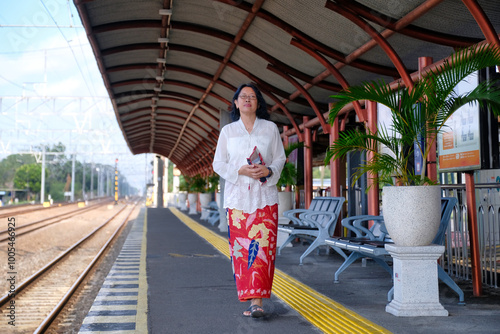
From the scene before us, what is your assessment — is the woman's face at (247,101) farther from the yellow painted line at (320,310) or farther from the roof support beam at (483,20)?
the roof support beam at (483,20)

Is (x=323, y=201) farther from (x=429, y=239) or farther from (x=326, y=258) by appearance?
(x=429, y=239)

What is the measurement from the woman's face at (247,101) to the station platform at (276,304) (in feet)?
5.40

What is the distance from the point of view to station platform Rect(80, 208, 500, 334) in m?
3.97

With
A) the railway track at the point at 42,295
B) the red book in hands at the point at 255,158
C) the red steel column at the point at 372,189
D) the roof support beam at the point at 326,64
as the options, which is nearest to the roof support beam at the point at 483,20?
the red book in hands at the point at 255,158

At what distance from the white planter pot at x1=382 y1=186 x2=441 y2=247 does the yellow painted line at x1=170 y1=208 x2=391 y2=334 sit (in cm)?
76

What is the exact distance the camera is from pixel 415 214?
4367 mm

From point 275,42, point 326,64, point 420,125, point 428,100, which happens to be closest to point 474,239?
point 420,125

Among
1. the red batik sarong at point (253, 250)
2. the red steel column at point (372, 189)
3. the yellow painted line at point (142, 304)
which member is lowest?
the yellow painted line at point (142, 304)

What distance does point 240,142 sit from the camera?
442cm

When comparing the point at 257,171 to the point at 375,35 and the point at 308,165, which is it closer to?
the point at 375,35

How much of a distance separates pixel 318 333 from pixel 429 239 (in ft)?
4.26

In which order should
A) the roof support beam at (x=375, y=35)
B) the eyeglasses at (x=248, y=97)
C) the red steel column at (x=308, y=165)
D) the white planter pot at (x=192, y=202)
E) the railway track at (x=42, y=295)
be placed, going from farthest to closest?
the white planter pot at (x=192, y=202), the red steel column at (x=308, y=165), the roof support beam at (x=375, y=35), the railway track at (x=42, y=295), the eyeglasses at (x=248, y=97)

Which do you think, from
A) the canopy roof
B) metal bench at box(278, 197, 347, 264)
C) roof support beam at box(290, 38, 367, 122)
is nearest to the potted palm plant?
the canopy roof

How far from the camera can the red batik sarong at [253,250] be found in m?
4.20
